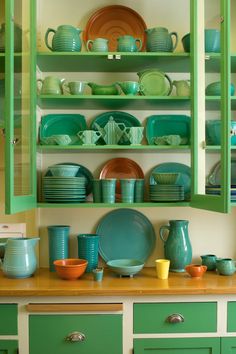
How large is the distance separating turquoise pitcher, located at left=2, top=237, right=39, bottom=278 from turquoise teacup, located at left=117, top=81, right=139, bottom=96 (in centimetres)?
96

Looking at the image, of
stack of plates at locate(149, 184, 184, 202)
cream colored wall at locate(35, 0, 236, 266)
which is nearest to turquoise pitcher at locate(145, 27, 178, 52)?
cream colored wall at locate(35, 0, 236, 266)

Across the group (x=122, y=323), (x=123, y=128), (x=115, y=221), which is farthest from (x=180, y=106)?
(x=122, y=323)

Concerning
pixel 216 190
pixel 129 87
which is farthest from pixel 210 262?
pixel 129 87

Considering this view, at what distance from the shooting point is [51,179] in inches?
90.9

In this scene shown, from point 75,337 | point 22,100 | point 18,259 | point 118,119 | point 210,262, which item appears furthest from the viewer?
point 118,119

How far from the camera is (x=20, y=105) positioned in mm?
2072

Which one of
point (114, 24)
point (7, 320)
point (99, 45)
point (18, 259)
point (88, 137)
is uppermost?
point (114, 24)

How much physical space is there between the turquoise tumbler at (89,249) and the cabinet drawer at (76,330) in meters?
0.41

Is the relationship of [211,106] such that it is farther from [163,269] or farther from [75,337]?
[75,337]

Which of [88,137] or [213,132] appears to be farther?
[88,137]

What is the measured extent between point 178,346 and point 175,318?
14 centimetres

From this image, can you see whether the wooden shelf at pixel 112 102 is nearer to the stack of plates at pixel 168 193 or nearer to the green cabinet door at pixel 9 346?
the stack of plates at pixel 168 193

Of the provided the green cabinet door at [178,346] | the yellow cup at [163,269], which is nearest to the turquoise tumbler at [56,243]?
the yellow cup at [163,269]

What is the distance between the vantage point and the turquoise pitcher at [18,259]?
222 centimetres
